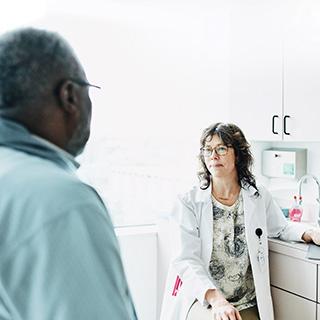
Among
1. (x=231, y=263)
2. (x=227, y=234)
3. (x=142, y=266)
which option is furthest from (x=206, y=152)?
(x=142, y=266)

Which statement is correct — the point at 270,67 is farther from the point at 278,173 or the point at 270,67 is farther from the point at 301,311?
the point at 301,311

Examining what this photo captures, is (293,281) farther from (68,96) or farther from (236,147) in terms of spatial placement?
(68,96)

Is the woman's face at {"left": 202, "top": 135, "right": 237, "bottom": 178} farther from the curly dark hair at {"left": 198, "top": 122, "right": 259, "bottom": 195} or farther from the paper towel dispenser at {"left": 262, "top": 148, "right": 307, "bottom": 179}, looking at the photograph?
the paper towel dispenser at {"left": 262, "top": 148, "right": 307, "bottom": 179}

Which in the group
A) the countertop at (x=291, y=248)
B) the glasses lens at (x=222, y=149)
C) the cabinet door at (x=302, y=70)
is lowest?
the countertop at (x=291, y=248)

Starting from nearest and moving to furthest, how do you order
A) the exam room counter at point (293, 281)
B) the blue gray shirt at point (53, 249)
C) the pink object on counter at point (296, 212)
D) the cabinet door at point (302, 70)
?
the blue gray shirt at point (53, 249) < the exam room counter at point (293, 281) < the cabinet door at point (302, 70) < the pink object on counter at point (296, 212)

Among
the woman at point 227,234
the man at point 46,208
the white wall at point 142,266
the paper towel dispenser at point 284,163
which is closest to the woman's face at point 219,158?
the woman at point 227,234

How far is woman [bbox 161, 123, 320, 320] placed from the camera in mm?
2004

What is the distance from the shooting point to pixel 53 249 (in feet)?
2.03

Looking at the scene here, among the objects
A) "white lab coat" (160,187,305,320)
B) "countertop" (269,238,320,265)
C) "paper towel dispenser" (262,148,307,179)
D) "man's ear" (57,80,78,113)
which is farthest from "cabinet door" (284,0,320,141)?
"man's ear" (57,80,78,113)

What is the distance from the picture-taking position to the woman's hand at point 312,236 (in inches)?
78.5

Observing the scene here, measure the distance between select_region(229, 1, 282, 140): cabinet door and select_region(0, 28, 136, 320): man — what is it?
188 centimetres

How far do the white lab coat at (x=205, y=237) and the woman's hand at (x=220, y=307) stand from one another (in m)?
0.05

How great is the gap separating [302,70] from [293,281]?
104cm

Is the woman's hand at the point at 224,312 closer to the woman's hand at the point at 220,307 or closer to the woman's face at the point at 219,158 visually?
the woman's hand at the point at 220,307
